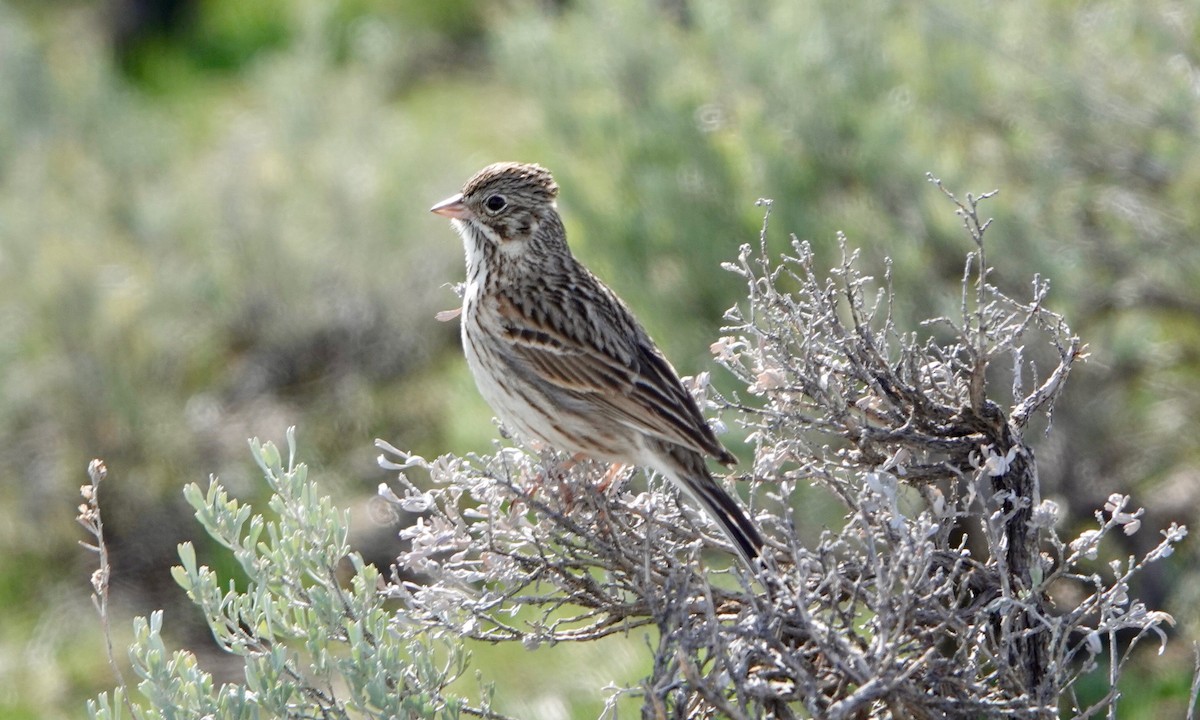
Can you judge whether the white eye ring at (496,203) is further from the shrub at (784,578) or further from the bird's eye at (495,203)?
the shrub at (784,578)

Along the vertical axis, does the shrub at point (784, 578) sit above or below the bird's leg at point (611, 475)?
below

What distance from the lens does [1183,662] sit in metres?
6.91

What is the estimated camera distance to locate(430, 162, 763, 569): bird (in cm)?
440

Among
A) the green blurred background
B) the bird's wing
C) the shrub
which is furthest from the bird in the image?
the green blurred background

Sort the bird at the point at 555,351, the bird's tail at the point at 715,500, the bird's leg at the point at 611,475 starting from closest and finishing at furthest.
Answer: the bird's tail at the point at 715,500 → the bird's leg at the point at 611,475 → the bird at the point at 555,351

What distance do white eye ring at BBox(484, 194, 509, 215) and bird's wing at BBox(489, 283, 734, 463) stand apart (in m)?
0.33

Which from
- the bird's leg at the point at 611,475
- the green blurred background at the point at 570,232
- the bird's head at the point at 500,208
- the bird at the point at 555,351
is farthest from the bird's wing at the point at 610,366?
the green blurred background at the point at 570,232

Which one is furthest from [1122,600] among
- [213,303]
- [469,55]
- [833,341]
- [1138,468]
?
→ [469,55]

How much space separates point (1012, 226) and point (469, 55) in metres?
7.28

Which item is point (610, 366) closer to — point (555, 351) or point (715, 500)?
point (555, 351)

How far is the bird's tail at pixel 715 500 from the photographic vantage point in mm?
3656

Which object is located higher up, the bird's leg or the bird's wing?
the bird's wing

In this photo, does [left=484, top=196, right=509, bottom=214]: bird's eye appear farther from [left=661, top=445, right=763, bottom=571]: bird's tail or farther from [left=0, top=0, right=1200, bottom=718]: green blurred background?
[left=0, top=0, right=1200, bottom=718]: green blurred background

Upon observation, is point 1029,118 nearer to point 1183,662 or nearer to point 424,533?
point 1183,662
